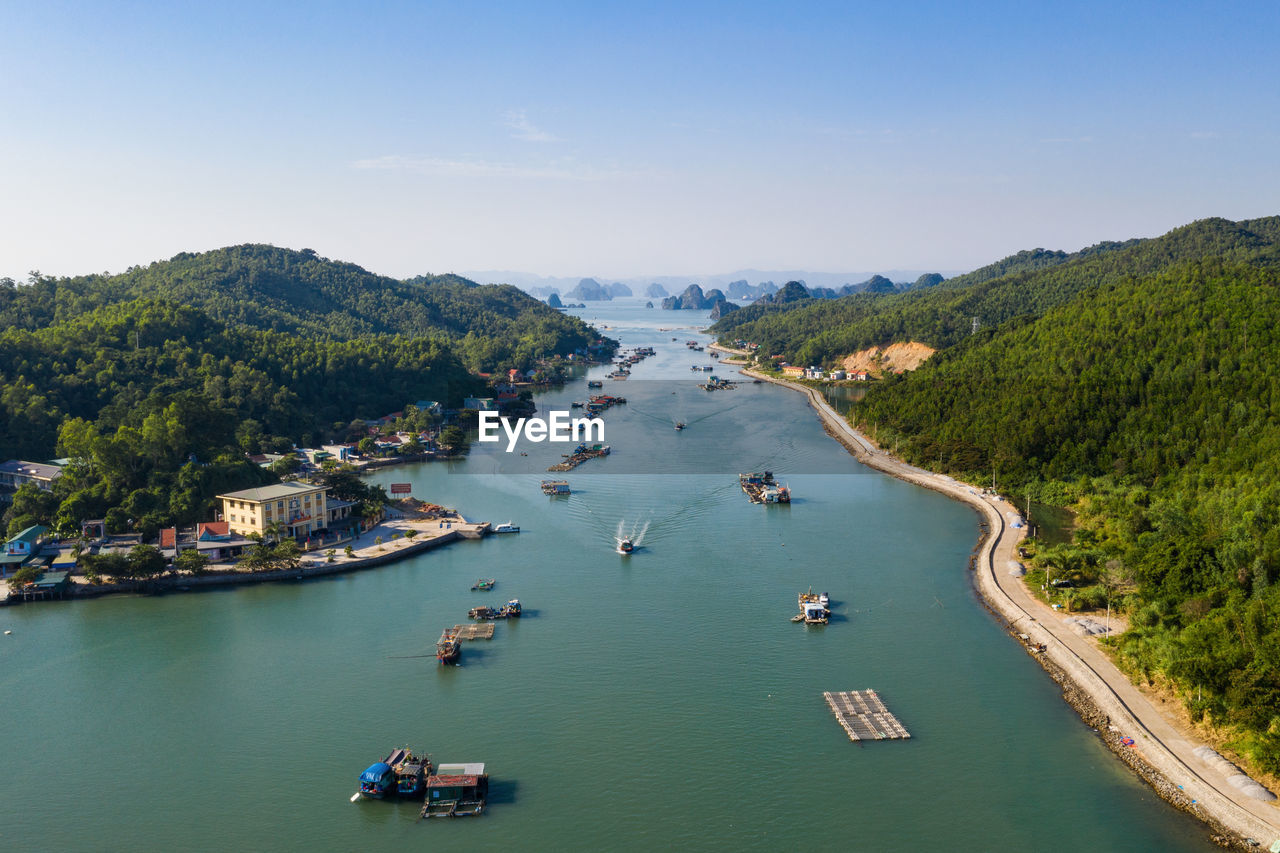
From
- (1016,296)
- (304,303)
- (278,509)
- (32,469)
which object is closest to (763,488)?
(278,509)

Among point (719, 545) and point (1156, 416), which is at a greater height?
point (1156, 416)

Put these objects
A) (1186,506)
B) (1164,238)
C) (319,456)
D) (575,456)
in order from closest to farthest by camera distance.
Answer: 1. (1186,506)
2. (319,456)
3. (575,456)
4. (1164,238)

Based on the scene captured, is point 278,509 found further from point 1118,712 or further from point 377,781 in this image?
point 1118,712

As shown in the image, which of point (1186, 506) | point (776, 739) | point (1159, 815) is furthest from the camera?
point (1186, 506)

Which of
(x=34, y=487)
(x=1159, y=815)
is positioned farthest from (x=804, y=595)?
(x=34, y=487)

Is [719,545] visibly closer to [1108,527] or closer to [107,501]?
[1108,527]

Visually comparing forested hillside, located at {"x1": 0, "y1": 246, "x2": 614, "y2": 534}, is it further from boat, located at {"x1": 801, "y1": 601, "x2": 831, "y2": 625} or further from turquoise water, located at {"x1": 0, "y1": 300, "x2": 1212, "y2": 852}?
boat, located at {"x1": 801, "y1": 601, "x2": 831, "y2": 625}
